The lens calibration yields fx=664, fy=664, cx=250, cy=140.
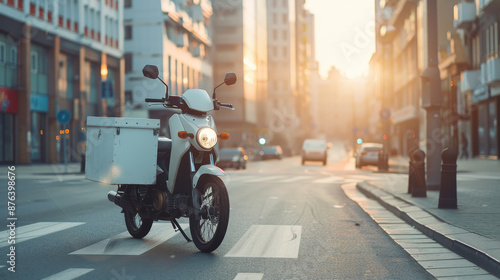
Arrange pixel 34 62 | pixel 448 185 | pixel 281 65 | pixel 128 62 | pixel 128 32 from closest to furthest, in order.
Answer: pixel 448 185 < pixel 34 62 < pixel 128 62 < pixel 128 32 < pixel 281 65

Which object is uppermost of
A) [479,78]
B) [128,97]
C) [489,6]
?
[489,6]

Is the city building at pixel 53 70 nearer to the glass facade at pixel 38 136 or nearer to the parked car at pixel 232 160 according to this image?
the glass facade at pixel 38 136

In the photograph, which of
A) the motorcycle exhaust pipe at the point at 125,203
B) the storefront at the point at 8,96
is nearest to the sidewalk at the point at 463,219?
the motorcycle exhaust pipe at the point at 125,203

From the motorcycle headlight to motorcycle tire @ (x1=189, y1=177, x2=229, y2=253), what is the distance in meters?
0.34

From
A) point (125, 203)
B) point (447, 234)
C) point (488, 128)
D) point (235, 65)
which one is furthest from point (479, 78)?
point (235, 65)

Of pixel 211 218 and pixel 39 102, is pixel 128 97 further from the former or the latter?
pixel 211 218

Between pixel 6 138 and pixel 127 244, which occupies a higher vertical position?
pixel 6 138

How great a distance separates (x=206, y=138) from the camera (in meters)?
6.71

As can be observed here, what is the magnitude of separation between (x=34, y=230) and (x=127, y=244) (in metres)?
1.78

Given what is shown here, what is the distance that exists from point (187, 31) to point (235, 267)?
57.3m

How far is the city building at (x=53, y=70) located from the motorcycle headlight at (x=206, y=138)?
21.0 meters

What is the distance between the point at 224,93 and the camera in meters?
80.8

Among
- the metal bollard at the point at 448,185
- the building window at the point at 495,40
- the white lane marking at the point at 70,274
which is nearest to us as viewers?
the white lane marking at the point at 70,274

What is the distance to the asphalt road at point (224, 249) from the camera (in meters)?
5.66
